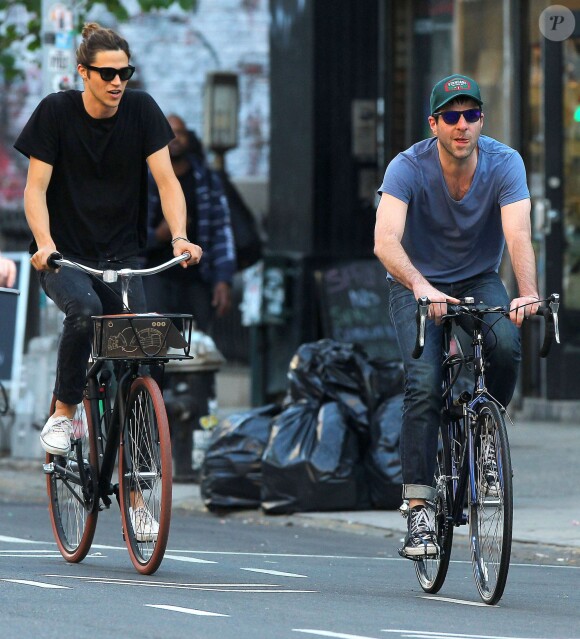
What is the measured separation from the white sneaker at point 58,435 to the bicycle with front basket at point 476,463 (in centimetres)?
139

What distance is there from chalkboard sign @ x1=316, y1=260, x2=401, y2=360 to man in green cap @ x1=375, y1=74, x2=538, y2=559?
284 inches

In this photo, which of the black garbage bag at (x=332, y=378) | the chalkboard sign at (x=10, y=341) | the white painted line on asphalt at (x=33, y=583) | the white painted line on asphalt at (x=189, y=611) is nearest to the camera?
the white painted line on asphalt at (x=189, y=611)

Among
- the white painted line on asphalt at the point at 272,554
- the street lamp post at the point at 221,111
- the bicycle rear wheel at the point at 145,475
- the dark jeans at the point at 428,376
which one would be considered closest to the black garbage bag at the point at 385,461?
the white painted line on asphalt at the point at 272,554

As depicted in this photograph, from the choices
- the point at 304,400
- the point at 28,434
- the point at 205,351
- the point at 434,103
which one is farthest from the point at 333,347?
the point at 434,103

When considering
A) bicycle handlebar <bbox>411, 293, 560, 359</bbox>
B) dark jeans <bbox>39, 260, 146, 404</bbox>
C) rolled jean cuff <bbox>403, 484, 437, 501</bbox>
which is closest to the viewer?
bicycle handlebar <bbox>411, 293, 560, 359</bbox>

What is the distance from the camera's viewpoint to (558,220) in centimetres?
1230

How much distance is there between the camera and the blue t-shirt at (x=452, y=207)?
598 centimetres

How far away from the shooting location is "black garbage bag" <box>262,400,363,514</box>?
901 cm

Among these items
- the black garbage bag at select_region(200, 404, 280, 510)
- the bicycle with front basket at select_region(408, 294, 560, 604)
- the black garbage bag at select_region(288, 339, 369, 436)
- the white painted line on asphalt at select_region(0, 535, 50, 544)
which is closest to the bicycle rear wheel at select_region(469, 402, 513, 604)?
the bicycle with front basket at select_region(408, 294, 560, 604)

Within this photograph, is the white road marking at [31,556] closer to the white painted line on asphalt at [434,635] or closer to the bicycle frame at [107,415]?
the bicycle frame at [107,415]

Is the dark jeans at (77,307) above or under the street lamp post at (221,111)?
under

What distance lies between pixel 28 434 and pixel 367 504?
Answer: 319 centimetres

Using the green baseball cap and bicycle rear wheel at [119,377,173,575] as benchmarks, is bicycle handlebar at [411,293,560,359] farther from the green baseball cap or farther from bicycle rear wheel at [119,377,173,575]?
bicycle rear wheel at [119,377,173,575]

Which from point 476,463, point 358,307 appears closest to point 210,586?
point 476,463
